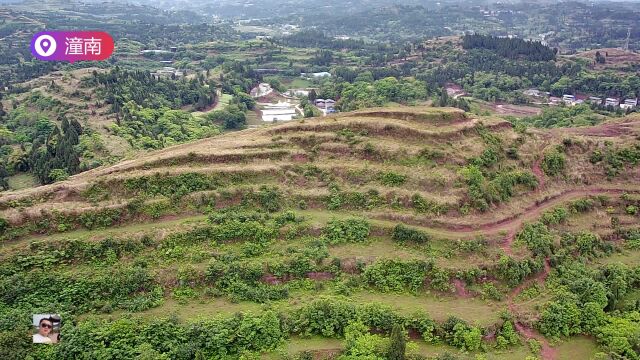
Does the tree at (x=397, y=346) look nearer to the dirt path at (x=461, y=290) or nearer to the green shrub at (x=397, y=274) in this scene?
the green shrub at (x=397, y=274)

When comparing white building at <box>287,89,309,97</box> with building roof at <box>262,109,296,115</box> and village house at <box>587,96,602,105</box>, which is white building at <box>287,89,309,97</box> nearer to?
building roof at <box>262,109,296,115</box>

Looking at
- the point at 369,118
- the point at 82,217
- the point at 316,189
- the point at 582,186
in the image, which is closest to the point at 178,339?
the point at 82,217

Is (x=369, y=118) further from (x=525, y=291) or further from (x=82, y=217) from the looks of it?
(x=82, y=217)

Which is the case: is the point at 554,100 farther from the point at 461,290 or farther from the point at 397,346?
the point at 397,346

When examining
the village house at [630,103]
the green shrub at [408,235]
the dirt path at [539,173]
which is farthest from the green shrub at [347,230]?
the village house at [630,103]

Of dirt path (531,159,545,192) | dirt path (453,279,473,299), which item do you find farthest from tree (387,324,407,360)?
dirt path (531,159,545,192)
